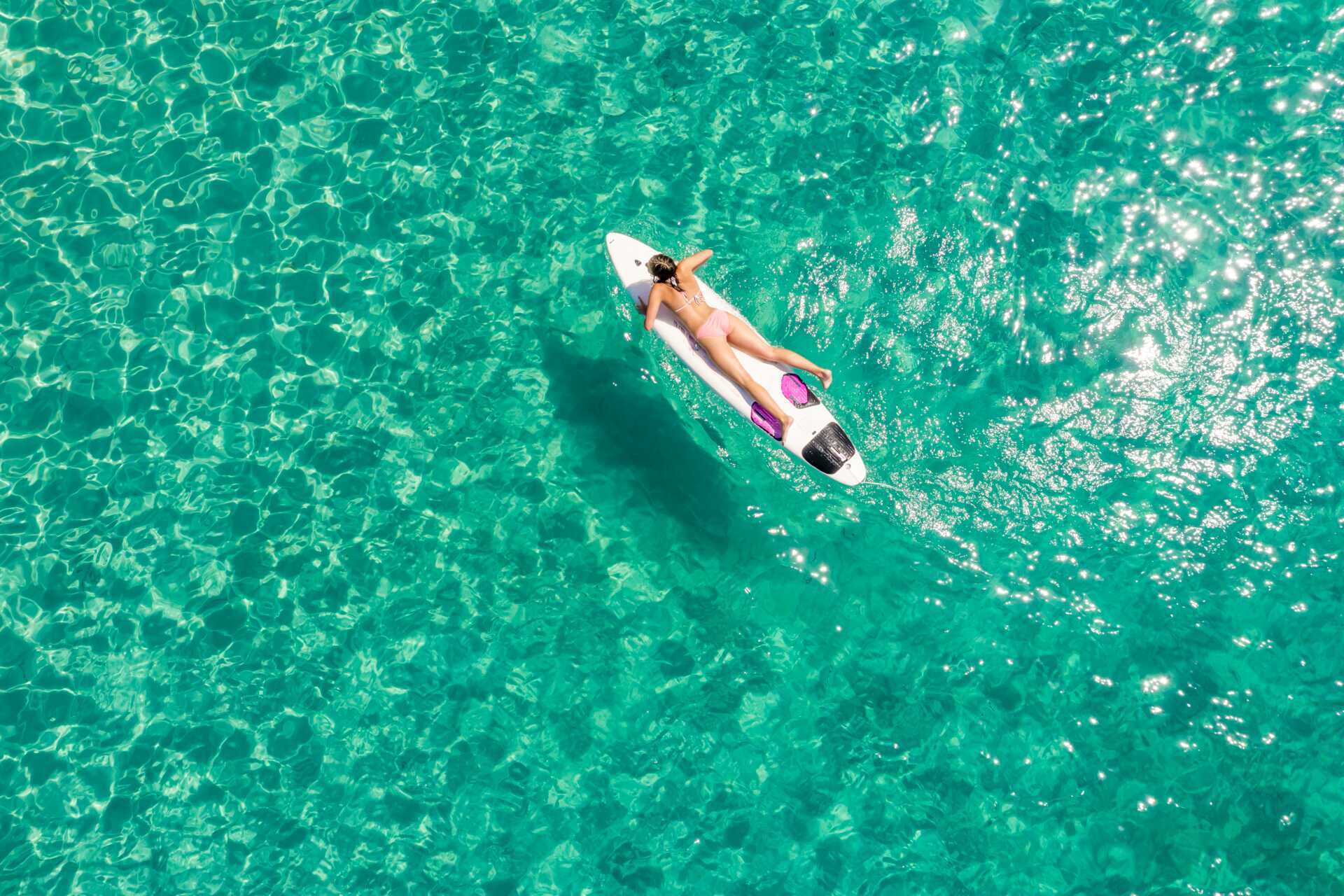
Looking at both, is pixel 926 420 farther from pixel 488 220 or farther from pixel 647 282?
pixel 488 220

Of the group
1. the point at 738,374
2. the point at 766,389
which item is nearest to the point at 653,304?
the point at 738,374

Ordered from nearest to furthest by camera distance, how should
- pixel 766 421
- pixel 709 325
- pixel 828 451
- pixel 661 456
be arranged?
pixel 828 451, pixel 766 421, pixel 709 325, pixel 661 456

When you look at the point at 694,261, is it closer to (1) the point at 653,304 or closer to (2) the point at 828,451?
(1) the point at 653,304

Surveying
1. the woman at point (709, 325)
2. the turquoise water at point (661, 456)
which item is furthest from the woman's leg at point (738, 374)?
the turquoise water at point (661, 456)

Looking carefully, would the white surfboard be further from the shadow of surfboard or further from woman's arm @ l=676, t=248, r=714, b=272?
the shadow of surfboard

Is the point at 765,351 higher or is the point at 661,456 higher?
the point at 765,351

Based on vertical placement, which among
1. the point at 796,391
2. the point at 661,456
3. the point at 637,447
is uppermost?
the point at 796,391

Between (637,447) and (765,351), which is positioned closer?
(765,351)

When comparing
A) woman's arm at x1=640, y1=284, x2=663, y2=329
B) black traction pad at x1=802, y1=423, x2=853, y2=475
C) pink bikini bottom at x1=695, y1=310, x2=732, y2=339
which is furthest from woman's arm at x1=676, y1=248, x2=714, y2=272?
black traction pad at x1=802, y1=423, x2=853, y2=475

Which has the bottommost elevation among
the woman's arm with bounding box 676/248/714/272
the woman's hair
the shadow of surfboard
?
the shadow of surfboard
